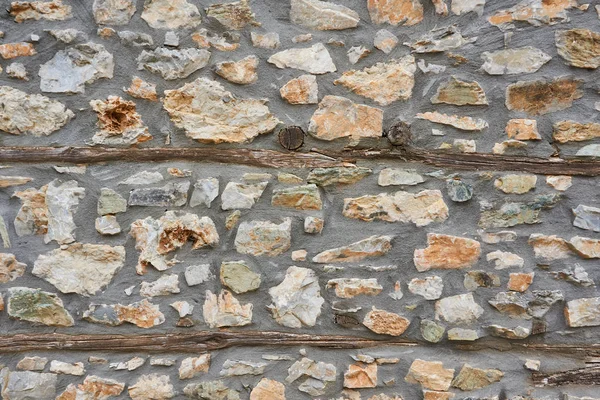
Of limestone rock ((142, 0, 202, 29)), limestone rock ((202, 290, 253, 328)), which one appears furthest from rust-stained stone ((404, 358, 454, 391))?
limestone rock ((142, 0, 202, 29))

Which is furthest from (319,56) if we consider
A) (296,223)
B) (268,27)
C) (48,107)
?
(48,107)

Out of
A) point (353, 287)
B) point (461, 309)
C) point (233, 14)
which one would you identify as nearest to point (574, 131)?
point (461, 309)

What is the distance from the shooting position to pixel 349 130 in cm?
206

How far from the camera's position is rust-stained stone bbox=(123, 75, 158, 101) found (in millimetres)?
2021

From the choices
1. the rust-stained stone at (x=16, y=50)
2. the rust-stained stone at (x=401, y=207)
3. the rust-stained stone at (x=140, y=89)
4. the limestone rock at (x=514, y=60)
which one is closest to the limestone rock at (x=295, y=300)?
the rust-stained stone at (x=401, y=207)

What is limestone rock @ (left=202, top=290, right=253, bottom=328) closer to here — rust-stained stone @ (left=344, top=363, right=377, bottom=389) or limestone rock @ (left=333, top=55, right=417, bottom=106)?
rust-stained stone @ (left=344, top=363, right=377, bottom=389)

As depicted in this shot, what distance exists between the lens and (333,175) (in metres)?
2.05

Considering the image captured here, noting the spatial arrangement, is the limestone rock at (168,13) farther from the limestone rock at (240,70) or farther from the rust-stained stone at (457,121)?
the rust-stained stone at (457,121)

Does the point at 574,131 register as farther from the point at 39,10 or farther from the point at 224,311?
the point at 39,10

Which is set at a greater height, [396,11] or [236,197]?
[396,11]

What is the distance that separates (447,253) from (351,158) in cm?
53

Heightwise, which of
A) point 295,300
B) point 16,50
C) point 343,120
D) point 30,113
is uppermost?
point 16,50

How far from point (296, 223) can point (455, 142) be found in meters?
0.70

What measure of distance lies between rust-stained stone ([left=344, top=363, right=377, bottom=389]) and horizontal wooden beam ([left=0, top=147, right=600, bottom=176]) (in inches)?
31.1
